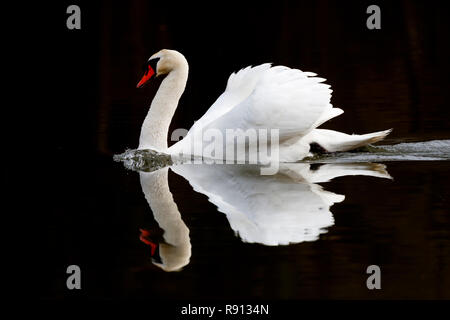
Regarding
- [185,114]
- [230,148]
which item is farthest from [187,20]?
[230,148]

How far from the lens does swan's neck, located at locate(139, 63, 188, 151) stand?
911cm

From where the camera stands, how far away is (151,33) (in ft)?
58.5

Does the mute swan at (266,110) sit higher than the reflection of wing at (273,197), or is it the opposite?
the mute swan at (266,110)

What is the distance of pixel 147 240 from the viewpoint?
6.16m

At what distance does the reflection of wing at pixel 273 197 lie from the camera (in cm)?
629

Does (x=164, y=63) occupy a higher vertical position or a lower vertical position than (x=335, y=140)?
higher

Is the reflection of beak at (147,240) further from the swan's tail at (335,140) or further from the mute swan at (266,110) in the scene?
the swan's tail at (335,140)

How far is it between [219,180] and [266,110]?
85 centimetres

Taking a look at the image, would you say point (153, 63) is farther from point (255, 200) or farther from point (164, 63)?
point (255, 200)

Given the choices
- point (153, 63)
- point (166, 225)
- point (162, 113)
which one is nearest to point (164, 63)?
point (153, 63)

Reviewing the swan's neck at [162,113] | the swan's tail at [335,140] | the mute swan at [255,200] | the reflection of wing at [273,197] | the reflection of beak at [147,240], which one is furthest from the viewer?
the swan's neck at [162,113]

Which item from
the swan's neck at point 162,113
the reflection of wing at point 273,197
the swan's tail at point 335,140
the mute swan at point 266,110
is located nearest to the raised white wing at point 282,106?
the mute swan at point 266,110

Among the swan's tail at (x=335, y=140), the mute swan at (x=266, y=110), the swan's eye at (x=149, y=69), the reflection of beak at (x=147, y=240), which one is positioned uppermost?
the swan's eye at (x=149, y=69)

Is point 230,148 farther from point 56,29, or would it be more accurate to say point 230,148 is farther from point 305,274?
point 56,29
